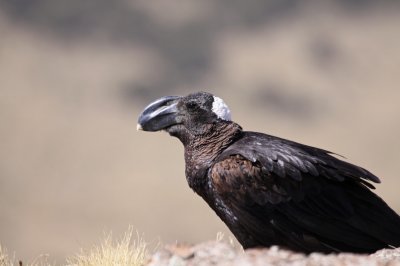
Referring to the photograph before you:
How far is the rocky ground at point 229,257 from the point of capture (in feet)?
15.1

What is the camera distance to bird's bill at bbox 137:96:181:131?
7.52m

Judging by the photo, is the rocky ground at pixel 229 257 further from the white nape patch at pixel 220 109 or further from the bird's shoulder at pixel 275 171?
the white nape patch at pixel 220 109

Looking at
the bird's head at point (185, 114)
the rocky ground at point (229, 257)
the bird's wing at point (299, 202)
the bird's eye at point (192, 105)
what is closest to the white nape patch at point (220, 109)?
the bird's head at point (185, 114)

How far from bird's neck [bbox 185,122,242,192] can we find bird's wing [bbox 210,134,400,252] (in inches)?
7.6

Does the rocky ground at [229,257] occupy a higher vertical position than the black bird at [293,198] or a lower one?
lower

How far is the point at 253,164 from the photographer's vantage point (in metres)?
6.79

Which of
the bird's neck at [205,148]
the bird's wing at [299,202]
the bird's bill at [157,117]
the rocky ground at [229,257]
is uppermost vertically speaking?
the bird's bill at [157,117]

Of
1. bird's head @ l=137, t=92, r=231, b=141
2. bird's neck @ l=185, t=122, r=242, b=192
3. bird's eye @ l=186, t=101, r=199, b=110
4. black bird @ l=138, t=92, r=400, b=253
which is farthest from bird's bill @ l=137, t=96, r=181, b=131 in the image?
black bird @ l=138, t=92, r=400, b=253

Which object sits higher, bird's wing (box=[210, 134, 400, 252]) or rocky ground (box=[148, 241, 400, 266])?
bird's wing (box=[210, 134, 400, 252])

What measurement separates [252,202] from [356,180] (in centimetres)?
99

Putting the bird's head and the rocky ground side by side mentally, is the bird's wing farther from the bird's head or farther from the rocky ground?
the rocky ground

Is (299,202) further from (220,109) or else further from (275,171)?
(220,109)

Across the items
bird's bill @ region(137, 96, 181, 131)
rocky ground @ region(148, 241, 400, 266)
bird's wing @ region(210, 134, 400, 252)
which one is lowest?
rocky ground @ region(148, 241, 400, 266)

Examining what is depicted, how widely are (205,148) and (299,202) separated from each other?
100 cm
